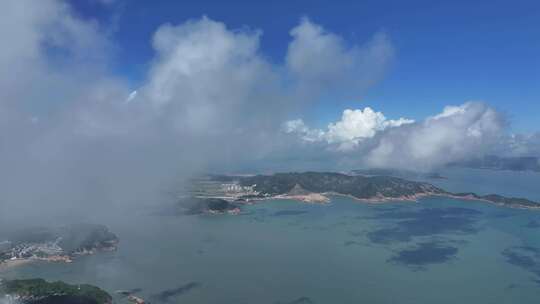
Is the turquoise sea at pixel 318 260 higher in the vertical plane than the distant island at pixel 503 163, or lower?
lower

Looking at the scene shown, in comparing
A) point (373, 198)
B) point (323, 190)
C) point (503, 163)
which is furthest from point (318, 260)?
point (503, 163)

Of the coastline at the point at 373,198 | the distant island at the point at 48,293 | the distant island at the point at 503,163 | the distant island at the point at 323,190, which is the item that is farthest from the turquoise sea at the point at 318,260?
the distant island at the point at 503,163

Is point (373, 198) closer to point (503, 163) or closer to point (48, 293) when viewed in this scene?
point (48, 293)

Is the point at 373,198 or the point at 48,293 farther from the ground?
the point at 373,198

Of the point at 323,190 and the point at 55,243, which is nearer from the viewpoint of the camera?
the point at 55,243

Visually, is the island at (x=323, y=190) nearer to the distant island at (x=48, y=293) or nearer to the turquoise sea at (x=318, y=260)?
the turquoise sea at (x=318, y=260)

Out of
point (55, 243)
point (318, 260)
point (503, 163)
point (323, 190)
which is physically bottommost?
point (318, 260)
